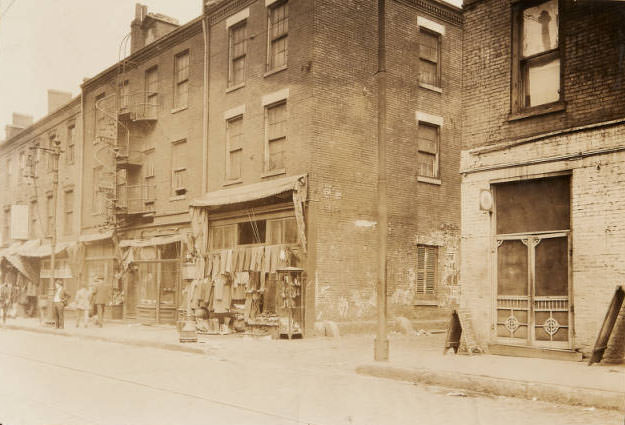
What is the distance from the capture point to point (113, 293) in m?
27.0

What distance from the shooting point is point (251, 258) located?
1981cm

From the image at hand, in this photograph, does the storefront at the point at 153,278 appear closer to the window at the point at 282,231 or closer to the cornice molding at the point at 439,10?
the window at the point at 282,231

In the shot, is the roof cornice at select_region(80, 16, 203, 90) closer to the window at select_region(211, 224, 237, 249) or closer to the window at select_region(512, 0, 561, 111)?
the window at select_region(211, 224, 237, 249)

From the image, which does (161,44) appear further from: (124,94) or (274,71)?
(274,71)

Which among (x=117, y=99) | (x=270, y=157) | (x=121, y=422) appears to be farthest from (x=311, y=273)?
(x=117, y=99)

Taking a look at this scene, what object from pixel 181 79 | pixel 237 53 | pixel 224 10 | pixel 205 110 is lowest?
pixel 205 110

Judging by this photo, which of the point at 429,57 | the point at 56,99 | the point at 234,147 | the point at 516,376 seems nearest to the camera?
the point at 516,376

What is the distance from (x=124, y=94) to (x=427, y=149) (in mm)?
13327

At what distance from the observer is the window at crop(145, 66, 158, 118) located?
25891mm

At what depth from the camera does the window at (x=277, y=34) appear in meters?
20.3

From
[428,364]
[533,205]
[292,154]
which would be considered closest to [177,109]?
[292,154]

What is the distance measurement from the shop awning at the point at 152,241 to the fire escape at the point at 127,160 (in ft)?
3.20

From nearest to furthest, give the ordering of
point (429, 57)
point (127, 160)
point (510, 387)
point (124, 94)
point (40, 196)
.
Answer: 1. point (510, 387)
2. point (429, 57)
3. point (127, 160)
4. point (124, 94)
5. point (40, 196)

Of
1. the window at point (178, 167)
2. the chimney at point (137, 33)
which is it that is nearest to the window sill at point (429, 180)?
the window at point (178, 167)
